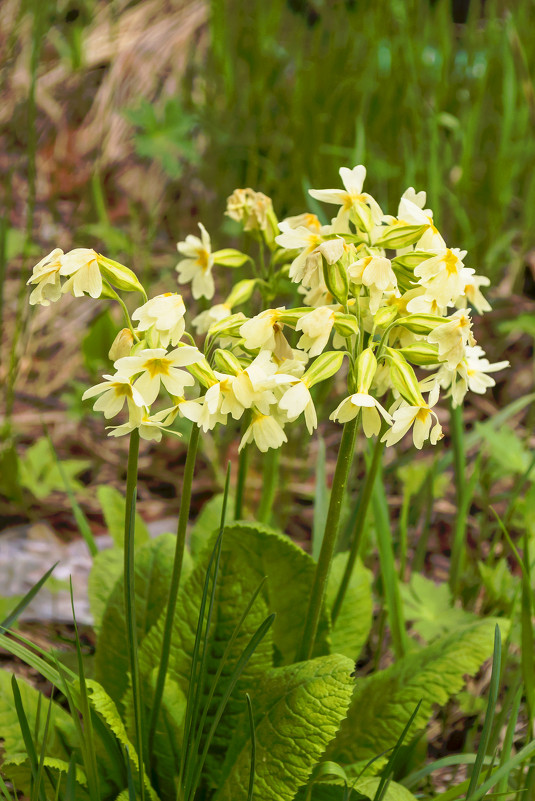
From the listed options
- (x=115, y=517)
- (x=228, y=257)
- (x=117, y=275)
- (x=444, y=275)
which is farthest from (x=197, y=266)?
(x=115, y=517)

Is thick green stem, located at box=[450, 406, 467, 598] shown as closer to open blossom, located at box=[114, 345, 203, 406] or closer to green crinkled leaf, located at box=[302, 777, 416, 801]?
green crinkled leaf, located at box=[302, 777, 416, 801]

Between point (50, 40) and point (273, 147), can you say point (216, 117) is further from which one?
point (50, 40)

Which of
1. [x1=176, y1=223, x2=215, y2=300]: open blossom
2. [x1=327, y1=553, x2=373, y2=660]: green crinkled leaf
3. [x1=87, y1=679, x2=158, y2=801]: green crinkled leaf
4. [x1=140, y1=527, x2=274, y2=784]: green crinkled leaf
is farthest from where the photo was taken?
[x1=327, y1=553, x2=373, y2=660]: green crinkled leaf

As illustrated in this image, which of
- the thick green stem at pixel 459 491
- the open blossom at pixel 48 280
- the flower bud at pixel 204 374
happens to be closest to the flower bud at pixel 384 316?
the flower bud at pixel 204 374

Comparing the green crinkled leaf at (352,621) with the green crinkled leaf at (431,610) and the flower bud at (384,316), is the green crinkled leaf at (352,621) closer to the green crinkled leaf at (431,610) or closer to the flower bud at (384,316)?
the green crinkled leaf at (431,610)

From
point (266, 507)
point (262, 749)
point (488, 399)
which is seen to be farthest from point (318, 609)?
point (488, 399)

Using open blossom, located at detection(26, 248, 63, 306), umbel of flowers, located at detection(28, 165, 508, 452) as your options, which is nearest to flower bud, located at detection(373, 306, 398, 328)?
umbel of flowers, located at detection(28, 165, 508, 452)

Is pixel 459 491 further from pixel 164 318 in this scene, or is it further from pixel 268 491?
pixel 164 318
